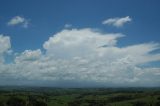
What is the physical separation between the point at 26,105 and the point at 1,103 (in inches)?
750

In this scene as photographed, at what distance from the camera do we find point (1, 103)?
196 metres

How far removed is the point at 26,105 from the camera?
652ft
